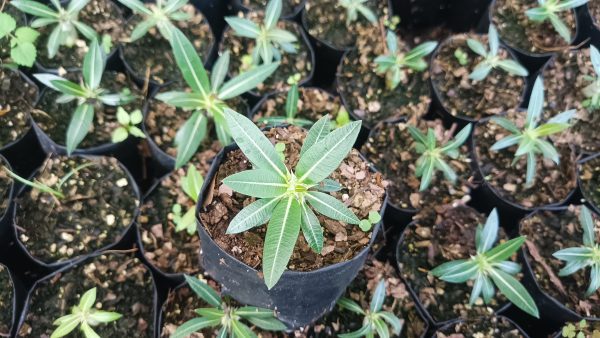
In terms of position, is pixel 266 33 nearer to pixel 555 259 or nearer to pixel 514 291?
pixel 514 291

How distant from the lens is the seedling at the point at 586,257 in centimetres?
172

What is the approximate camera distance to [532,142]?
6.12 feet

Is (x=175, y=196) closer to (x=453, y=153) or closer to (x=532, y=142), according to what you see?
(x=453, y=153)

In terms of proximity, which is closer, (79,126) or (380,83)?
(79,126)

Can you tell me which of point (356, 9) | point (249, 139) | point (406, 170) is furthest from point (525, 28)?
point (249, 139)

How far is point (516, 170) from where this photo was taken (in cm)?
204

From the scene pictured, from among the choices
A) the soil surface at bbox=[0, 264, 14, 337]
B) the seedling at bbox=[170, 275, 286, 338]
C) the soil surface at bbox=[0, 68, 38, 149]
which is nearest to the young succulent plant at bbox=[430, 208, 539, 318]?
the seedling at bbox=[170, 275, 286, 338]

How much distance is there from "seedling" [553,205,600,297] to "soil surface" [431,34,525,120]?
0.60 meters

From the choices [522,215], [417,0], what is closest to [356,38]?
[417,0]

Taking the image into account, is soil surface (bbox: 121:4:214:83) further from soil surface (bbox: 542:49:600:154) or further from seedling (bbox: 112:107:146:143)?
soil surface (bbox: 542:49:600:154)

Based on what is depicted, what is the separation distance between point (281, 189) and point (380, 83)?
1.18 m

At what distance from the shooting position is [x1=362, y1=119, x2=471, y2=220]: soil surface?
1991 millimetres

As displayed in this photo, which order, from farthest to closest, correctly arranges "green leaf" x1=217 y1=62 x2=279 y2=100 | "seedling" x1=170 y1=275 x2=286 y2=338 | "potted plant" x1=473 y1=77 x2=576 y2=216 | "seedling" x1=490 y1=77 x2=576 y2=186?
"potted plant" x1=473 y1=77 x2=576 y2=216, "seedling" x1=490 y1=77 x2=576 y2=186, "green leaf" x1=217 y1=62 x2=279 y2=100, "seedling" x1=170 y1=275 x2=286 y2=338

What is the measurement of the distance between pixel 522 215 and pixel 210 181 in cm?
135
